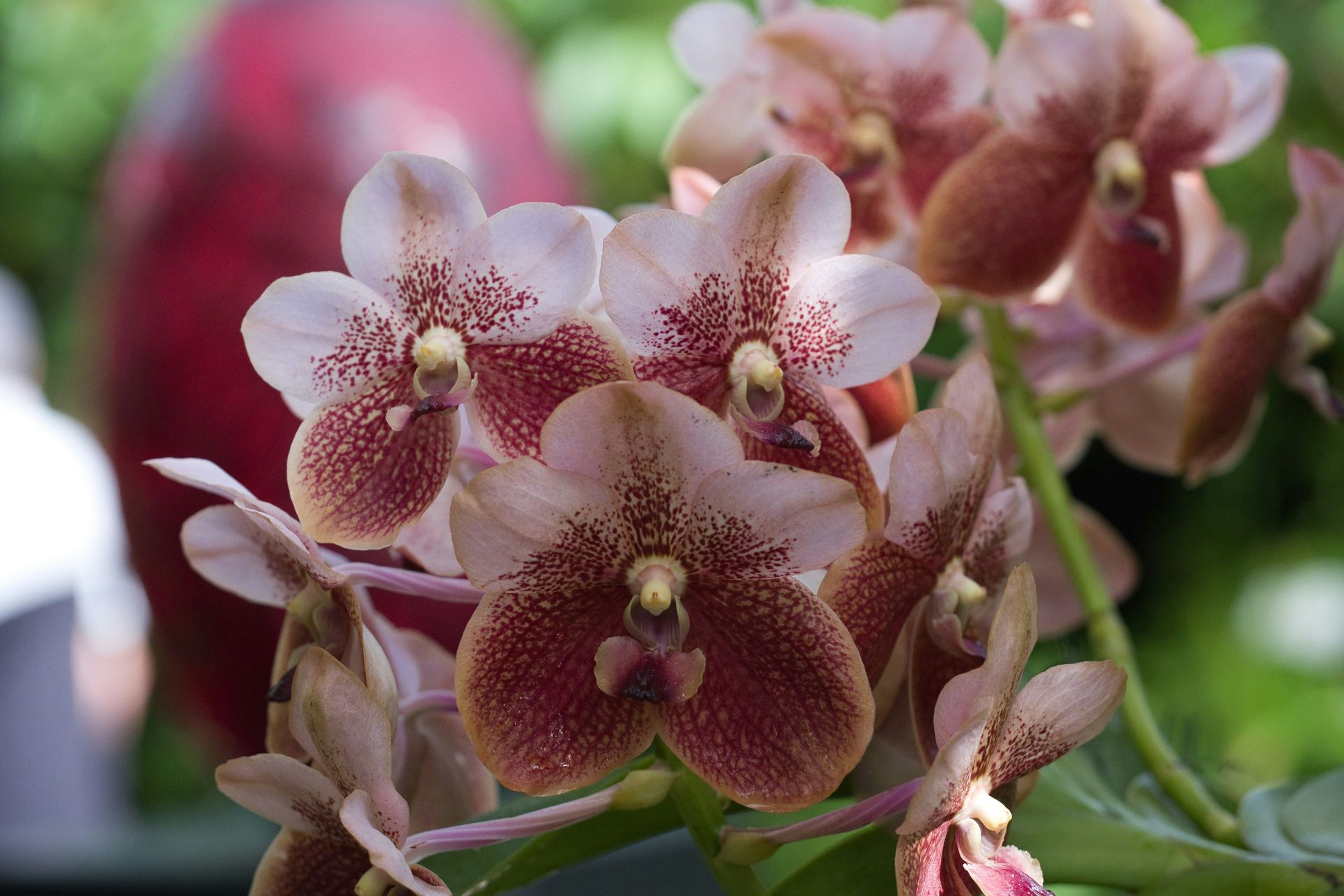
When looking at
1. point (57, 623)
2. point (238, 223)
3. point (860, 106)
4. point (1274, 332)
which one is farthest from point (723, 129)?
point (57, 623)

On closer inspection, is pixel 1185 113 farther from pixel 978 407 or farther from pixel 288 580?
pixel 288 580

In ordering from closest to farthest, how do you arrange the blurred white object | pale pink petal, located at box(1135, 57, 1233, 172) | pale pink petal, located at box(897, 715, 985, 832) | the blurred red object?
pale pink petal, located at box(897, 715, 985, 832), pale pink petal, located at box(1135, 57, 1233, 172), the blurred red object, the blurred white object

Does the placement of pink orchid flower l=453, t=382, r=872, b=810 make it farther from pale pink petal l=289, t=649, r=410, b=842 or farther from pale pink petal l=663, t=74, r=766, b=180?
pale pink petal l=663, t=74, r=766, b=180

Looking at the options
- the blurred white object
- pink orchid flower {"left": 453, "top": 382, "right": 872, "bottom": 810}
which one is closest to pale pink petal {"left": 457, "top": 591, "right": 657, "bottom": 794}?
pink orchid flower {"left": 453, "top": 382, "right": 872, "bottom": 810}

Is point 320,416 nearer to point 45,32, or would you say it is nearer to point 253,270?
point 253,270

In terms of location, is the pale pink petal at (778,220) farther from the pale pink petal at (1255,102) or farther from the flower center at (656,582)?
the pale pink petal at (1255,102)

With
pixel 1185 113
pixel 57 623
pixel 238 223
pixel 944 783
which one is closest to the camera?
pixel 944 783
